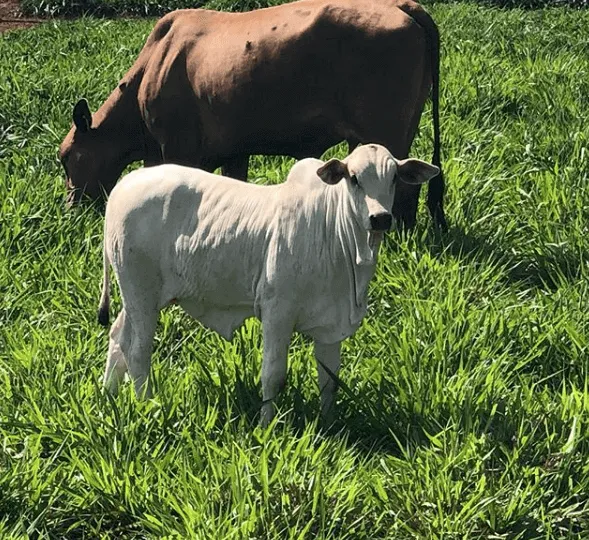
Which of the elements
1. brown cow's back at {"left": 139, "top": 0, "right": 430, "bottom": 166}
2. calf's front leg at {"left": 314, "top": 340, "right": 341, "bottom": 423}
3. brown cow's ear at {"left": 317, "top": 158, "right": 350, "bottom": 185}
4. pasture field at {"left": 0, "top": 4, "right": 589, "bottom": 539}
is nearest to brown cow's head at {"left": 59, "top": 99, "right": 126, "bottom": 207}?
pasture field at {"left": 0, "top": 4, "right": 589, "bottom": 539}

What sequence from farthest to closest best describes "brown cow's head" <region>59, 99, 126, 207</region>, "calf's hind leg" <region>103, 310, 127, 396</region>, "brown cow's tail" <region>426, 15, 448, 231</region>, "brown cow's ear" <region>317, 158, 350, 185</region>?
"brown cow's head" <region>59, 99, 126, 207</region>
"brown cow's tail" <region>426, 15, 448, 231</region>
"calf's hind leg" <region>103, 310, 127, 396</region>
"brown cow's ear" <region>317, 158, 350, 185</region>

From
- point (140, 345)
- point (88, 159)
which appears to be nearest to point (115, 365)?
point (140, 345)

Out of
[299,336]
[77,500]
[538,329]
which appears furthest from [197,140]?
[77,500]

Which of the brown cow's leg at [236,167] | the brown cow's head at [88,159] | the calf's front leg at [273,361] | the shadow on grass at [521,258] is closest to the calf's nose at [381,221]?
the calf's front leg at [273,361]

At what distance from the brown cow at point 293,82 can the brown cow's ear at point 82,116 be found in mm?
330

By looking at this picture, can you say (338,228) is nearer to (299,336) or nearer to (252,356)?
(252,356)

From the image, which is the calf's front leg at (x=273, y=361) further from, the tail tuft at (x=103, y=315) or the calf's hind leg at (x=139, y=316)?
the tail tuft at (x=103, y=315)

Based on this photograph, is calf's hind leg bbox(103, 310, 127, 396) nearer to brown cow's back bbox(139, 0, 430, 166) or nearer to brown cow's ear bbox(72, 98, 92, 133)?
brown cow's back bbox(139, 0, 430, 166)

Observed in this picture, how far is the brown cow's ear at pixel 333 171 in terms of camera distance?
8.70 ft

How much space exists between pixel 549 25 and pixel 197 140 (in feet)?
21.9

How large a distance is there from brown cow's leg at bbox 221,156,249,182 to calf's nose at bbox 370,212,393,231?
2338 millimetres

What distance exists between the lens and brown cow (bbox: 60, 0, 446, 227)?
4434 mm

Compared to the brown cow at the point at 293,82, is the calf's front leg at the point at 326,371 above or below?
below

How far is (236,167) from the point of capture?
4887 millimetres
